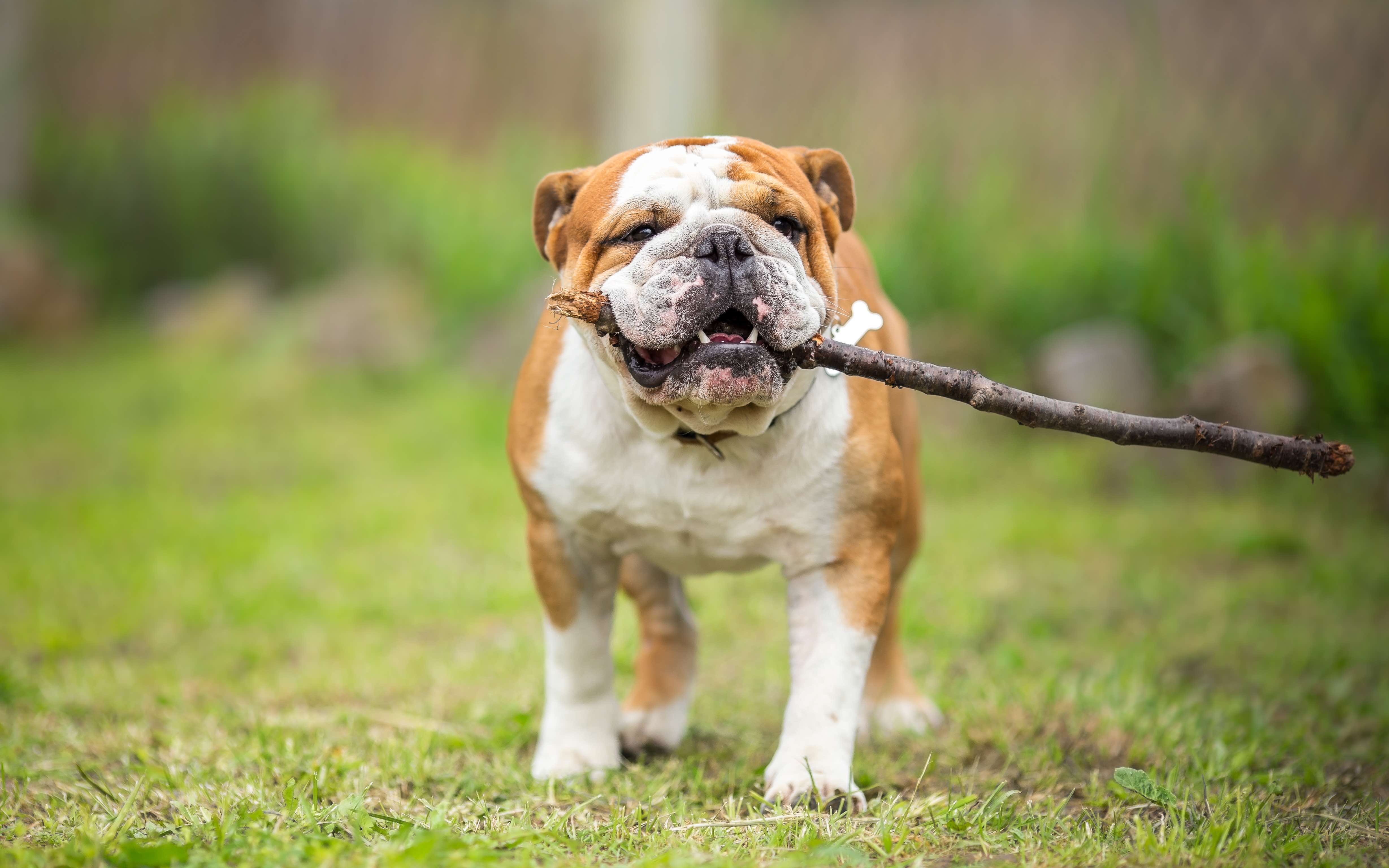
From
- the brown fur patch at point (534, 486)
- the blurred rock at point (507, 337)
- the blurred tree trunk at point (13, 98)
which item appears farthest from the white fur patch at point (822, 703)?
the blurred tree trunk at point (13, 98)

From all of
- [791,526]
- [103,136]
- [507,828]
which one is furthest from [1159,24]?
[103,136]

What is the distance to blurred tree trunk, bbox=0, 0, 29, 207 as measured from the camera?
12672mm

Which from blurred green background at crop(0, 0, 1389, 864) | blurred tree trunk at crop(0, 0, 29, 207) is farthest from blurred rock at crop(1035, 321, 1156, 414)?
blurred tree trunk at crop(0, 0, 29, 207)

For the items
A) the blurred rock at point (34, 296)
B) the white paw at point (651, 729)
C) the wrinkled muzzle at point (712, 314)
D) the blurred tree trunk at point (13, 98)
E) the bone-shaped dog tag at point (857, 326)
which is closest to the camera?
the wrinkled muzzle at point (712, 314)

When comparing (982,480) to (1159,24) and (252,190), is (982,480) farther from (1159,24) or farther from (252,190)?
(252,190)

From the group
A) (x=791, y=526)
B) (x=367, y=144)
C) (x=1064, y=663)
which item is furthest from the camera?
(x=367, y=144)

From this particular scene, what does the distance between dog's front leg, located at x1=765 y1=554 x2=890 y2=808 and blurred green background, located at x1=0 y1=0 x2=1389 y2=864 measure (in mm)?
207

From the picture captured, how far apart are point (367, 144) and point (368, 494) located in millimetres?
6727

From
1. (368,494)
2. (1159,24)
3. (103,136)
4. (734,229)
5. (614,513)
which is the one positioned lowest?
(368,494)

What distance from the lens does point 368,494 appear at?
7.11 metres

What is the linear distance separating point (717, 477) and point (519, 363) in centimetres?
670

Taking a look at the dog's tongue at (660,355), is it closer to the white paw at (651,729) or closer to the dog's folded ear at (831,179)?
the dog's folded ear at (831,179)

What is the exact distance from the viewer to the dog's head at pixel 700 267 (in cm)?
252

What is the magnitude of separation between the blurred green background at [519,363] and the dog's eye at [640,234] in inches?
50.5
